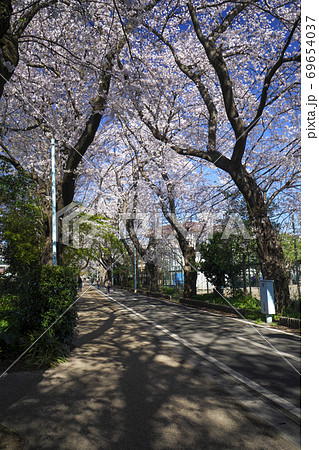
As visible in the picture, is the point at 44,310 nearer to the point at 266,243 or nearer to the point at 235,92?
the point at 266,243

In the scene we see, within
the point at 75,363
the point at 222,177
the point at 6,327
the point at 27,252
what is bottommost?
the point at 75,363

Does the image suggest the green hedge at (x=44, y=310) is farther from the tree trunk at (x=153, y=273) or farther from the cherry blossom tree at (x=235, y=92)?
the tree trunk at (x=153, y=273)

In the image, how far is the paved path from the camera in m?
3.67

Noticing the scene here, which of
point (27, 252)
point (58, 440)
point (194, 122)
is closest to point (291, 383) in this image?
point (58, 440)

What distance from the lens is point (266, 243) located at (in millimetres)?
12875

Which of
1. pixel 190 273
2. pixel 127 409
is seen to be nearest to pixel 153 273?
pixel 190 273

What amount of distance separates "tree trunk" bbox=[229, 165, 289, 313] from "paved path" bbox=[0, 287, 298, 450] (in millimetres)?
6768

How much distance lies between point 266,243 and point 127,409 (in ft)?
31.4

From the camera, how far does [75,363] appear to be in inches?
267

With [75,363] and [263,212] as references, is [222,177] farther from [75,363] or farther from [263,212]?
[75,363]

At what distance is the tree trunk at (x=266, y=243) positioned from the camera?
12.6m

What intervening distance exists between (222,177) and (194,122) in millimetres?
4369

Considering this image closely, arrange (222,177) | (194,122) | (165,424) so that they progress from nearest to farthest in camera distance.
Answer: (165,424)
(194,122)
(222,177)

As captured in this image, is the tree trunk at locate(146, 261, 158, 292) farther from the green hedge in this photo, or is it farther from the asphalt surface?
the green hedge
